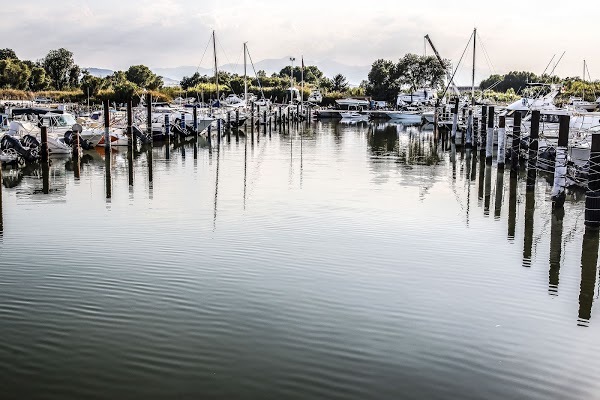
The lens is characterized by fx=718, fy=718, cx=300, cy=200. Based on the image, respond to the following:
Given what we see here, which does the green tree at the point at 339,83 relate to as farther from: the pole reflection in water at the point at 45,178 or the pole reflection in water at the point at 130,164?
the pole reflection in water at the point at 45,178

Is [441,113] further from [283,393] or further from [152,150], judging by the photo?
[283,393]

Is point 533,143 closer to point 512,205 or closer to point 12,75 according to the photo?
point 512,205

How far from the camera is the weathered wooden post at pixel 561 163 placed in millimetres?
20641

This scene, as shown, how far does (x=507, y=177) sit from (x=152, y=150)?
70.9 feet

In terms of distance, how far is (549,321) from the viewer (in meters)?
11.2

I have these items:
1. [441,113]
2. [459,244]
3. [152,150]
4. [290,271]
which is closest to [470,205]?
[459,244]

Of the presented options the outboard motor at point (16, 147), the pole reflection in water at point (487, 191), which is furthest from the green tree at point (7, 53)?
the pole reflection in water at point (487, 191)

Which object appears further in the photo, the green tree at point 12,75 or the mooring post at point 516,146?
the green tree at point 12,75

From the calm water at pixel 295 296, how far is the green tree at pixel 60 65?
93411 millimetres

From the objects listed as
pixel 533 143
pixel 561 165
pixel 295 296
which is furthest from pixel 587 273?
pixel 533 143

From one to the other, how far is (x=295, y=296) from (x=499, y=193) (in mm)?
15474

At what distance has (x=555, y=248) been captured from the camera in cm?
1666

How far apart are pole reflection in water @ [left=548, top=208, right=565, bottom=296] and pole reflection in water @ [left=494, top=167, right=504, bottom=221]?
158 centimetres

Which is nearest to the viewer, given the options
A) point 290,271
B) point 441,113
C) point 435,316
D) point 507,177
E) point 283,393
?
point 283,393
